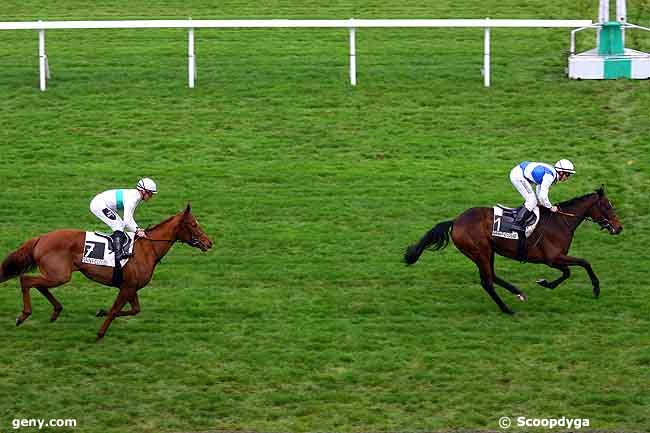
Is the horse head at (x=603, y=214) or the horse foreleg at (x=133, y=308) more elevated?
the horse head at (x=603, y=214)

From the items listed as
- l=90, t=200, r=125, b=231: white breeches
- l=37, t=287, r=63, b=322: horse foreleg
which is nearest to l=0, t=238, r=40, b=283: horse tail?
l=37, t=287, r=63, b=322: horse foreleg

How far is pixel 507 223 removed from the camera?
44.1 ft

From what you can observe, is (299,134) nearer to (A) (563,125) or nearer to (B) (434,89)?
(B) (434,89)

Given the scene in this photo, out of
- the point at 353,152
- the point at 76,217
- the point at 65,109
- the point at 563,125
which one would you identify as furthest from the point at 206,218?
the point at 563,125

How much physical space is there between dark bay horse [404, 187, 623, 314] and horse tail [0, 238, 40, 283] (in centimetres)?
Answer: 404

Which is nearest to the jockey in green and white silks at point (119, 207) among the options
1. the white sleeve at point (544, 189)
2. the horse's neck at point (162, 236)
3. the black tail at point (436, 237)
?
the horse's neck at point (162, 236)

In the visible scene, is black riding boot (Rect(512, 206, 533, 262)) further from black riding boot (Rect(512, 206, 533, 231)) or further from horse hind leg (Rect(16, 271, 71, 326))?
horse hind leg (Rect(16, 271, 71, 326))

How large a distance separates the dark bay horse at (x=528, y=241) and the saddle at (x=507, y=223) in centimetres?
5

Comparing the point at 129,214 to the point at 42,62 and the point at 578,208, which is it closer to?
the point at 578,208

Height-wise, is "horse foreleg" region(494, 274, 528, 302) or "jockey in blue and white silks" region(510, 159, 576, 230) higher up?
"jockey in blue and white silks" region(510, 159, 576, 230)

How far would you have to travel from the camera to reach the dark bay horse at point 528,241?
44.1 feet

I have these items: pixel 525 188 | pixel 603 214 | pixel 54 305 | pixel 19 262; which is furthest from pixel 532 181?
pixel 19 262

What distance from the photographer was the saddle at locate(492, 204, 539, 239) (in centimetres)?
1344

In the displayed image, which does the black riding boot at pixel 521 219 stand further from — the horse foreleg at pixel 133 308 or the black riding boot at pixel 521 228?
the horse foreleg at pixel 133 308
